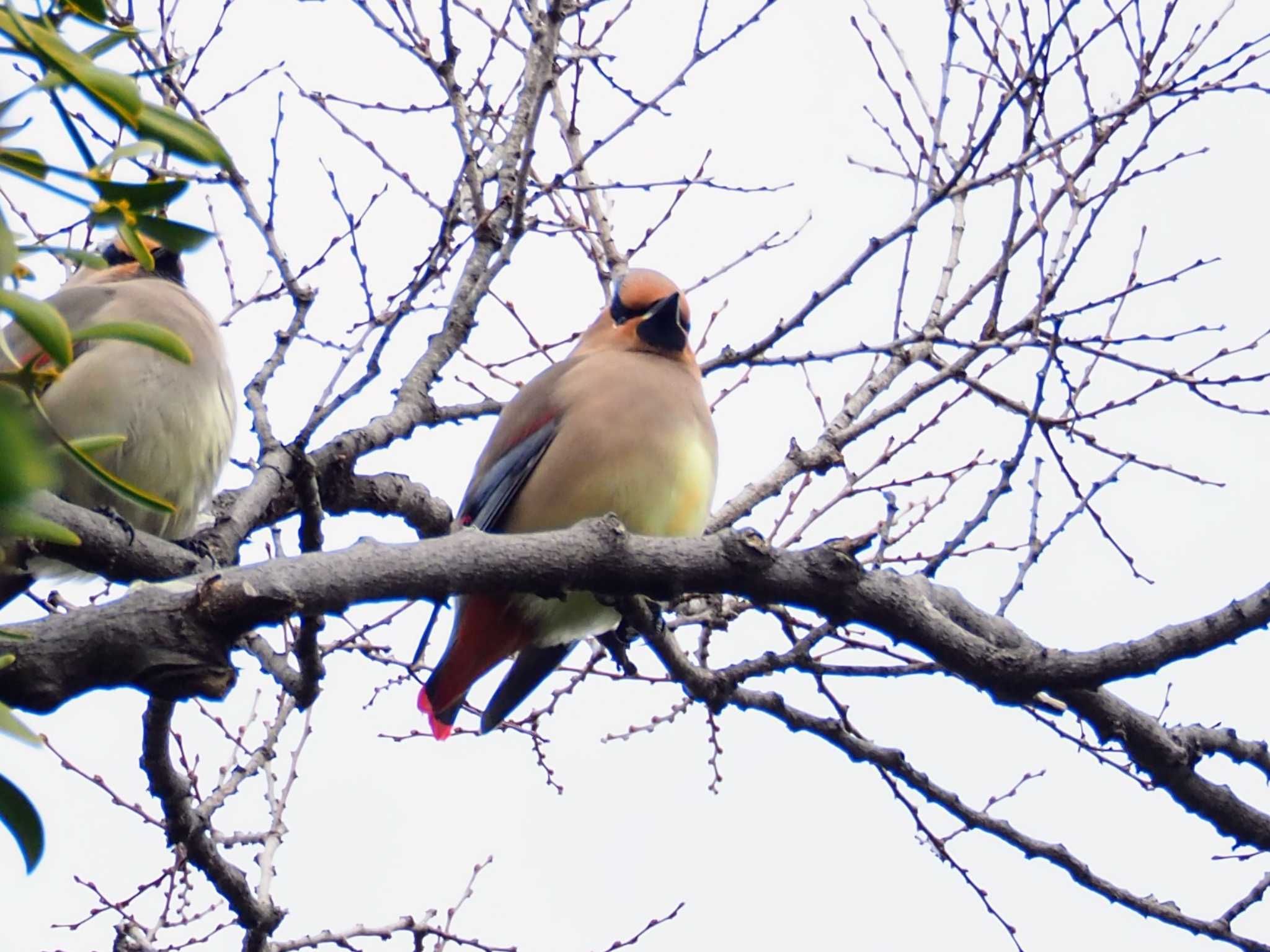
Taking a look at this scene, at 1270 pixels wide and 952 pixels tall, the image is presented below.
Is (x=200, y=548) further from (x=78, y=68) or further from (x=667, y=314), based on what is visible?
(x=78, y=68)

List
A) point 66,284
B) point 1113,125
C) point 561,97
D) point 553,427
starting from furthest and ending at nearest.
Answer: point 561,97 < point 66,284 < point 1113,125 < point 553,427

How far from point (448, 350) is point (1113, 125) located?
2.02m

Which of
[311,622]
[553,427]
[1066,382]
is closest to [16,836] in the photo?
[311,622]

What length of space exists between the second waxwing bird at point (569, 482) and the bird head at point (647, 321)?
0.25 feet

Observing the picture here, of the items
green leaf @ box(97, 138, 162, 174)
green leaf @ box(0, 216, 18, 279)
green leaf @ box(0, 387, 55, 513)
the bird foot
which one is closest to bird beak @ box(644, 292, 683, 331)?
the bird foot

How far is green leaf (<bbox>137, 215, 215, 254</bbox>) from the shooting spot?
1334mm

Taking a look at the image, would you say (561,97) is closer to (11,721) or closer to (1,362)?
(1,362)

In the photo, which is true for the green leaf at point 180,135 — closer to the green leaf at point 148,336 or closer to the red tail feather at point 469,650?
the green leaf at point 148,336

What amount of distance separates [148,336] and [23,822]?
42cm

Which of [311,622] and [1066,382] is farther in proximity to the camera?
[1066,382]

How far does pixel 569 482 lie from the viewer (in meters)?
3.98

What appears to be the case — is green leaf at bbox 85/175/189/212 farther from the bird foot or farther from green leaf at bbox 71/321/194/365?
the bird foot

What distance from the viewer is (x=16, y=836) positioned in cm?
124

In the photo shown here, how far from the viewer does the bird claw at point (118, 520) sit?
10.3ft
